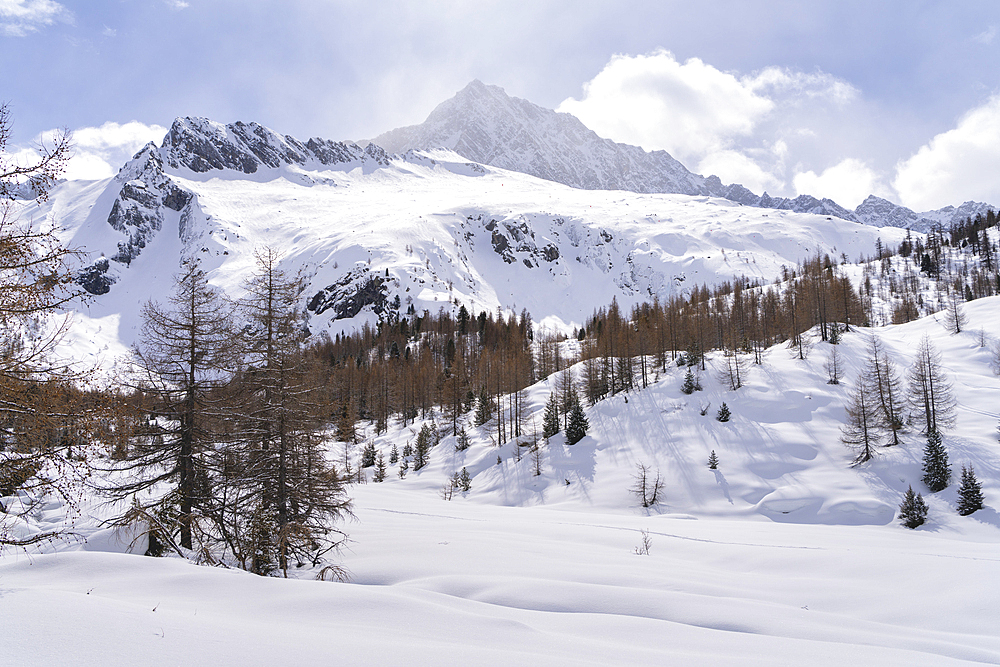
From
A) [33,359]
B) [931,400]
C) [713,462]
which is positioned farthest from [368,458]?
[931,400]

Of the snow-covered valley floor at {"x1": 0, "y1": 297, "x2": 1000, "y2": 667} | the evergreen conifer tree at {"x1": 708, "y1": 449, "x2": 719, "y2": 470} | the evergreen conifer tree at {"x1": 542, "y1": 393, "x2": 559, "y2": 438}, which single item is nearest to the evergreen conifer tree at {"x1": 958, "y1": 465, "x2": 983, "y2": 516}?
the snow-covered valley floor at {"x1": 0, "y1": 297, "x2": 1000, "y2": 667}

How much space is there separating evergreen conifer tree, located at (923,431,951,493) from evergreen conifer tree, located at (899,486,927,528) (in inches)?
137

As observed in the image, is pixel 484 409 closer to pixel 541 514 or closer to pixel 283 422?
pixel 541 514

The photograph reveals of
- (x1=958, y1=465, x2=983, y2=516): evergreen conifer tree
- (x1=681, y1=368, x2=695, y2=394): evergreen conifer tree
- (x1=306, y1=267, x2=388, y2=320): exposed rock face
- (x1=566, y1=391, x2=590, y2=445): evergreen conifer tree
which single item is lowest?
(x1=958, y1=465, x2=983, y2=516): evergreen conifer tree

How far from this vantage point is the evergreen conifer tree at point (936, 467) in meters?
32.5

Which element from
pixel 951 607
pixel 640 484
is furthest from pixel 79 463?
pixel 640 484

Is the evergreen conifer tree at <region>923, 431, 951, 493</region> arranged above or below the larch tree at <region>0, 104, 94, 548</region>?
below

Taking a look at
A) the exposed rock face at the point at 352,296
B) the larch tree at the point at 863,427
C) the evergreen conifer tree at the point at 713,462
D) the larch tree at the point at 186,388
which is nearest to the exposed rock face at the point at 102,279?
the exposed rock face at the point at 352,296

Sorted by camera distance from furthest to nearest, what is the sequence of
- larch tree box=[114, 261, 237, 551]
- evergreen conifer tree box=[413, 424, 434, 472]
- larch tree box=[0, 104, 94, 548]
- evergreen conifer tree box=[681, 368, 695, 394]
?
evergreen conifer tree box=[413, 424, 434, 472] < evergreen conifer tree box=[681, 368, 695, 394] < larch tree box=[114, 261, 237, 551] < larch tree box=[0, 104, 94, 548]

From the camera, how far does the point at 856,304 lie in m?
69.5

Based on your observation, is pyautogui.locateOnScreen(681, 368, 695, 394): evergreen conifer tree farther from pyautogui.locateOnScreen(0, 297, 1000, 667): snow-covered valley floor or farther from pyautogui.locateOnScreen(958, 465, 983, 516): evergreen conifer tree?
pyautogui.locateOnScreen(0, 297, 1000, 667): snow-covered valley floor

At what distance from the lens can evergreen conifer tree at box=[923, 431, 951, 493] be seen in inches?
1278

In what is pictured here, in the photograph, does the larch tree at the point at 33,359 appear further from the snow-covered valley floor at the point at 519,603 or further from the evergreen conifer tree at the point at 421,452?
the evergreen conifer tree at the point at 421,452

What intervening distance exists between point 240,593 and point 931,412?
52.7 metres
